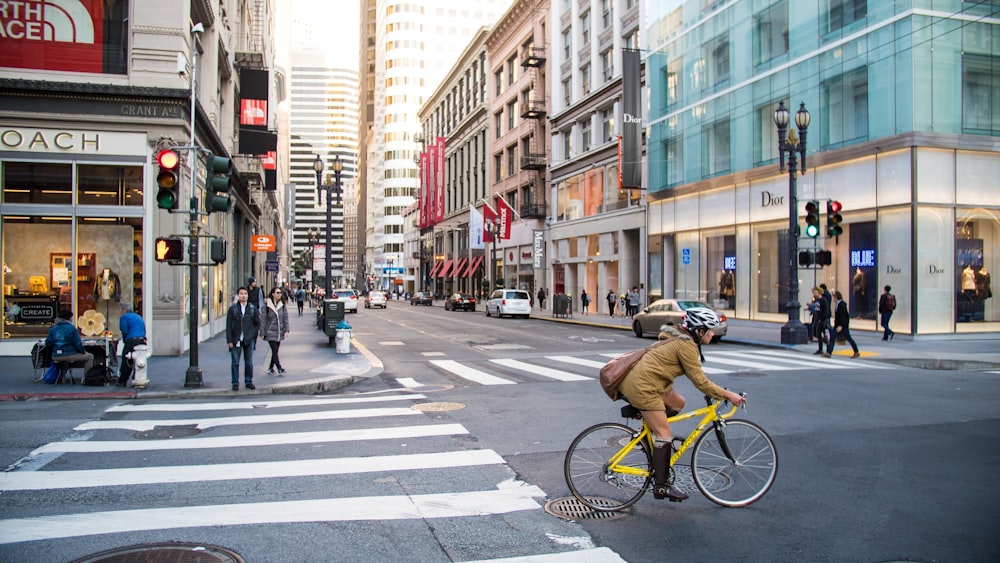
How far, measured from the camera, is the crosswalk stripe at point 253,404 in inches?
435

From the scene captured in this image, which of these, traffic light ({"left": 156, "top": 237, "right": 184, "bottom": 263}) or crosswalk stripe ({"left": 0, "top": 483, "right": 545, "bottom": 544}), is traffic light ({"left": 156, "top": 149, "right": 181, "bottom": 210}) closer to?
traffic light ({"left": 156, "top": 237, "right": 184, "bottom": 263})

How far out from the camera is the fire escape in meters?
53.5

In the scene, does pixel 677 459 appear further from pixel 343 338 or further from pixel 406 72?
pixel 406 72

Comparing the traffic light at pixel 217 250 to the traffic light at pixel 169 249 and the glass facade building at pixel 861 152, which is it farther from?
the glass facade building at pixel 861 152

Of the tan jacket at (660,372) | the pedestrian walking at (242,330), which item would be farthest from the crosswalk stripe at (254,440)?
the pedestrian walking at (242,330)

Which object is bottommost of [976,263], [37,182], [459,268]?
[976,263]

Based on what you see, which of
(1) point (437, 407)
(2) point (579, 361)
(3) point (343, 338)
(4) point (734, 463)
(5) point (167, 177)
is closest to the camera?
(4) point (734, 463)

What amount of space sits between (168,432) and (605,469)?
6.15m

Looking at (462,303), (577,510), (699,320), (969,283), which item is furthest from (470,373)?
(462,303)

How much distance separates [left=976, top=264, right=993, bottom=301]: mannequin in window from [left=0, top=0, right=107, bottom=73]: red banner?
26841 mm

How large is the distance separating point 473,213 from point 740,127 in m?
35.2

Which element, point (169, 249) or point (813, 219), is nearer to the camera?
point (169, 249)

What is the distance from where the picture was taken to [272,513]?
575 cm

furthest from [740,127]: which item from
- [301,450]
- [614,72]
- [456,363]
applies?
[301,450]
